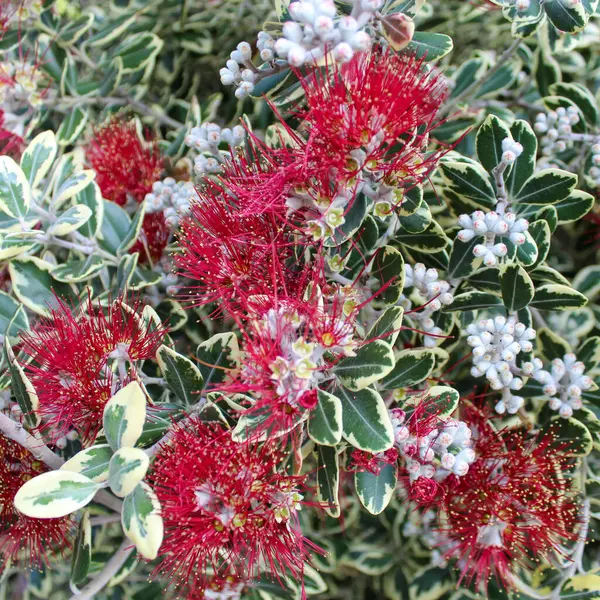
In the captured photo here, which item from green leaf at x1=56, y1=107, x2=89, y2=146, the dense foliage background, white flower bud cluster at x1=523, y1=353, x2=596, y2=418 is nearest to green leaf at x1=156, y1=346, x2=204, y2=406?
the dense foliage background

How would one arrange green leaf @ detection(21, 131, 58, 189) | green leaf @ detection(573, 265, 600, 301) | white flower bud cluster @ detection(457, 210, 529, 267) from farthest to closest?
green leaf @ detection(573, 265, 600, 301), green leaf @ detection(21, 131, 58, 189), white flower bud cluster @ detection(457, 210, 529, 267)

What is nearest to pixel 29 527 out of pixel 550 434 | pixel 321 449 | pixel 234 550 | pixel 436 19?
pixel 234 550

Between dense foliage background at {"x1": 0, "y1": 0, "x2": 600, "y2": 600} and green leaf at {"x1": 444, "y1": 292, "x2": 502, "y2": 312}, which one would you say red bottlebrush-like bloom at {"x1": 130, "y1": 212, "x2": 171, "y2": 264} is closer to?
dense foliage background at {"x1": 0, "y1": 0, "x2": 600, "y2": 600}

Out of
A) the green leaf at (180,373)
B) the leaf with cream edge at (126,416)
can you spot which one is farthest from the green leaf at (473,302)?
the leaf with cream edge at (126,416)

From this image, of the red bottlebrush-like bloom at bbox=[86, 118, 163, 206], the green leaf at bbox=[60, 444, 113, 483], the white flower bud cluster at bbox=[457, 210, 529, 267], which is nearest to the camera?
the green leaf at bbox=[60, 444, 113, 483]

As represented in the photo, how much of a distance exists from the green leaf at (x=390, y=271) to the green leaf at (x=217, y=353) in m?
0.26

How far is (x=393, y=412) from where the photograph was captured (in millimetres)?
940

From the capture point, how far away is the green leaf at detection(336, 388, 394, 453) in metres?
0.84

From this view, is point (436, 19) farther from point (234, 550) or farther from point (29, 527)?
point (29, 527)

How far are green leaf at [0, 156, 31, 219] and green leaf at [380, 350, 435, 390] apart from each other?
0.70 meters

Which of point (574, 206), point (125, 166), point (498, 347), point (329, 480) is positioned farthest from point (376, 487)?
point (125, 166)

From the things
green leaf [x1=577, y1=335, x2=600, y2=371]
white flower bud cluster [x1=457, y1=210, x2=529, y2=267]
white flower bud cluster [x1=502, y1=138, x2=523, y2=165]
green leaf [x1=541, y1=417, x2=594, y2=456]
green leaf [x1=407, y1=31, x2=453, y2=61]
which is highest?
green leaf [x1=407, y1=31, x2=453, y2=61]

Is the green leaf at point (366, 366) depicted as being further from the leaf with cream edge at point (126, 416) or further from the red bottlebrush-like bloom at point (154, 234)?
the red bottlebrush-like bloom at point (154, 234)

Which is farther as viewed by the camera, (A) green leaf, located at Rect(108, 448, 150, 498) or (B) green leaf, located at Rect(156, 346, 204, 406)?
(B) green leaf, located at Rect(156, 346, 204, 406)
